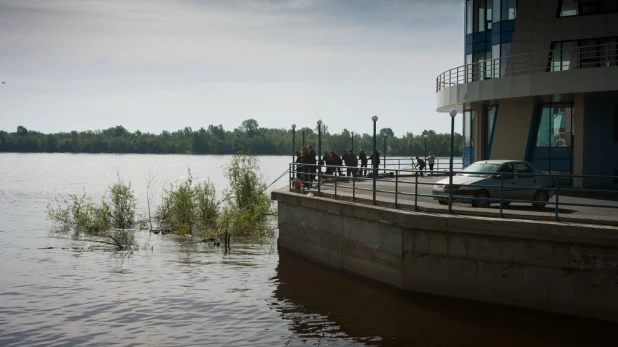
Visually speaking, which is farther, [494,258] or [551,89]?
[551,89]

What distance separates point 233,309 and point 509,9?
771 inches

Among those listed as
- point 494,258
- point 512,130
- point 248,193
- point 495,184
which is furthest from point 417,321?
point 248,193

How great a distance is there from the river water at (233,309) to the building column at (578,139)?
1134 centimetres

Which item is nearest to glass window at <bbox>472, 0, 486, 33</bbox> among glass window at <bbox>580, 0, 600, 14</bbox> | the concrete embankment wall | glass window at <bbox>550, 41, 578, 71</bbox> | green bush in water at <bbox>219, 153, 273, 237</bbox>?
glass window at <bbox>550, 41, 578, 71</bbox>

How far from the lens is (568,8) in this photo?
28844 millimetres

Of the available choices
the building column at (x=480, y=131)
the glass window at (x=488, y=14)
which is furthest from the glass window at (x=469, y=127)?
the glass window at (x=488, y=14)

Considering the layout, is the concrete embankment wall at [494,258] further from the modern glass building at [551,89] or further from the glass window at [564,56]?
the glass window at [564,56]

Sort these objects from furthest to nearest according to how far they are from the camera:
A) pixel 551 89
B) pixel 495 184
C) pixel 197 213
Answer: pixel 197 213, pixel 551 89, pixel 495 184

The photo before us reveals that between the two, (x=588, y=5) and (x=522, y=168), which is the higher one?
(x=588, y=5)

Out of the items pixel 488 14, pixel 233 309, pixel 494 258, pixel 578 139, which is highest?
pixel 488 14

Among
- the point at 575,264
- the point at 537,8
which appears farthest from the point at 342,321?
the point at 537,8

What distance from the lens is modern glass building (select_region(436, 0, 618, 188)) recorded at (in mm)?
26922

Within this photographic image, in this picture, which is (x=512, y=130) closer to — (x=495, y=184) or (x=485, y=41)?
(x=485, y=41)

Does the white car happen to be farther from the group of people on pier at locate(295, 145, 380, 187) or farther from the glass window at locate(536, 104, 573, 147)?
the glass window at locate(536, 104, 573, 147)
